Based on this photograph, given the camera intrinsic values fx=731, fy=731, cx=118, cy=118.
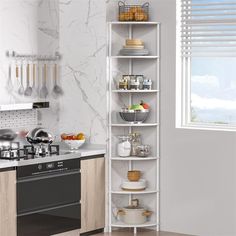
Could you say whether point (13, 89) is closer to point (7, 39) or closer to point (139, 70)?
point (7, 39)

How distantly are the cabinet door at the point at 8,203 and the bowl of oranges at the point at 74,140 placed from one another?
0.98m

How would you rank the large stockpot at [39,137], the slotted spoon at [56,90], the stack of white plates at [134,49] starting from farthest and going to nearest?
the slotted spoon at [56,90], the stack of white plates at [134,49], the large stockpot at [39,137]

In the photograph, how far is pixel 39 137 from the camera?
6621mm

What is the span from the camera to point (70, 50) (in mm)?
7164

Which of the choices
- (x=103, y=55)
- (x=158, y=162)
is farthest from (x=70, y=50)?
(x=158, y=162)

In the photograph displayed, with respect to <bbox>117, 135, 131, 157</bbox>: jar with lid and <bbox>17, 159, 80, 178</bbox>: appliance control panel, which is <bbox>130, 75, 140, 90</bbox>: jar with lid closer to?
<bbox>117, 135, 131, 157</bbox>: jar with lid

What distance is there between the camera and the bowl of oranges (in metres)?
6.89

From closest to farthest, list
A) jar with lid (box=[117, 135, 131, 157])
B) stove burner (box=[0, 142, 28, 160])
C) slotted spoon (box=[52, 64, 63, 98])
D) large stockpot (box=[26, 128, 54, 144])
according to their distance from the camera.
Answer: stove burner (box=[0, 142, 28, 160]) < large stockpot (box=[26, 128, 54, 144]) < jar with lid (box=[117, 135, 131, 157]) < slotted spoon (box=[52, 64, 63, 98])

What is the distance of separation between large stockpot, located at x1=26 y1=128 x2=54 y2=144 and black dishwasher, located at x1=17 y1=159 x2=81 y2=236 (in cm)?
27

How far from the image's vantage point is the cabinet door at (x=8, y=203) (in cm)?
591

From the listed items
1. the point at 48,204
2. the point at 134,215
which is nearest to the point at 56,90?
the point at 48,204

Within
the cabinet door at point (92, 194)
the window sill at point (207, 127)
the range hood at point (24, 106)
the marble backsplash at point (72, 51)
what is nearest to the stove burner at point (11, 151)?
the range hood at point (24, 106)

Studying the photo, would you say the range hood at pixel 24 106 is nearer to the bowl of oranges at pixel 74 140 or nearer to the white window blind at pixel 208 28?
the bowl of oranges at pixel 74 140

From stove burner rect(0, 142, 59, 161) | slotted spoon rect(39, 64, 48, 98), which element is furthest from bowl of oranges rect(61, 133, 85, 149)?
slotted spoon rect(39, 64, 48, 98)
